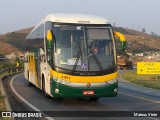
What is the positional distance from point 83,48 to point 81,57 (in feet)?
1.29

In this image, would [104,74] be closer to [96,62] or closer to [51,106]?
[96,62]

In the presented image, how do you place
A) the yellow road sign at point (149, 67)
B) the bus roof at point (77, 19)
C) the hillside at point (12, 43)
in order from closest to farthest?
the bus roof at point (77, 19), the yellow road sign at point (149, 67), the hillside at point (12, 43)

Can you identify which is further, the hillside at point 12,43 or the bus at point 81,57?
the hillside at point 12,43

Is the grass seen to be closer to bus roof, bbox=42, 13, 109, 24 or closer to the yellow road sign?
the yellow road sign

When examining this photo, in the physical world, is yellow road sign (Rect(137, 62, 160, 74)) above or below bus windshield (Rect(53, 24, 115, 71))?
below

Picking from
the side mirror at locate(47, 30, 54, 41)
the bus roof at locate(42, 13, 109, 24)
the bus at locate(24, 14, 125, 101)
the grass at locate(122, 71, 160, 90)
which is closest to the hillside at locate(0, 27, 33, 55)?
the grass at locate(122, 71, 160, 90)

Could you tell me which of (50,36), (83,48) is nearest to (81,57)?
(83,48)

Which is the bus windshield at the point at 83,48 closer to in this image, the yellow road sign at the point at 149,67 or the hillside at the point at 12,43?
the yellow road sign at the point at 149,67

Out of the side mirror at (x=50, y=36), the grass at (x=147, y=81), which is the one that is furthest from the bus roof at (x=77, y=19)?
the grass at (x=147, y=81)

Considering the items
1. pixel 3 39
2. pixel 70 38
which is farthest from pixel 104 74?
pixel 3 39

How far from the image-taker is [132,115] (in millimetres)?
14891

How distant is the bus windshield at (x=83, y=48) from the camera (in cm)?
1725

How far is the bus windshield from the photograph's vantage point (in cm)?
1725

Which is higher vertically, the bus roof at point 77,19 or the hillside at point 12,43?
the bus roof at point 77,19
